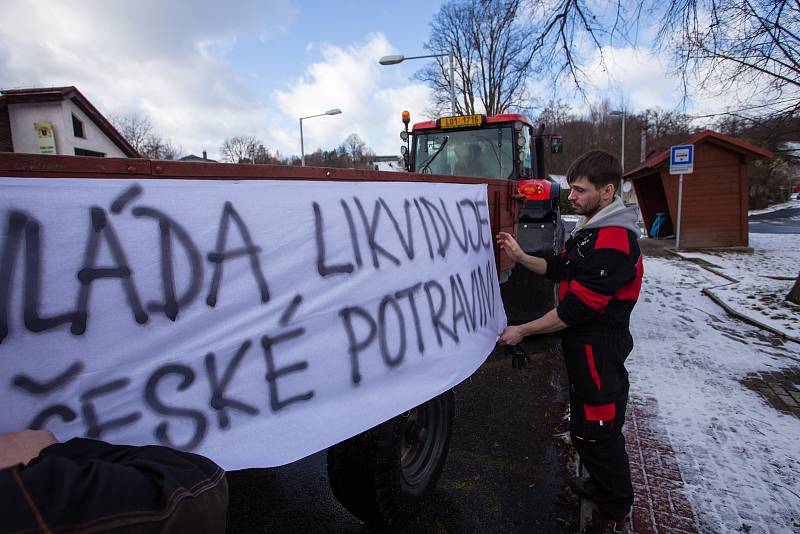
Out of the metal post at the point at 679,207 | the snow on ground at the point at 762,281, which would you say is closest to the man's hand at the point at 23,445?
the snow on ground at the point at 762,281

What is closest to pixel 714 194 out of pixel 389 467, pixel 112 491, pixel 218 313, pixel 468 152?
pixel 468 152

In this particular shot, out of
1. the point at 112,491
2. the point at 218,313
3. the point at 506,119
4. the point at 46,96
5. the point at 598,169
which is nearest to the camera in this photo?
the point at 112,491

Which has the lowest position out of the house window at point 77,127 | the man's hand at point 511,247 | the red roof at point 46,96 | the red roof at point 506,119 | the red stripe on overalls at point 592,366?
the red stripe on overalls at point 592,366

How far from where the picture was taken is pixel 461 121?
7.21 meters

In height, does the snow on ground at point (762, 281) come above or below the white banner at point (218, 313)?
below

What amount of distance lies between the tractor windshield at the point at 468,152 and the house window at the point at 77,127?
1047 inches

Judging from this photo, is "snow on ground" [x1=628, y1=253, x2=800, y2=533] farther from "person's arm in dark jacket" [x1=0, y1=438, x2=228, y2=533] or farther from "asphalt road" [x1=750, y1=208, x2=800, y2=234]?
"asphalt road" [x1=750, y1=208, x2=800, y2=234]

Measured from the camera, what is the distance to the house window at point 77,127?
1003 inches

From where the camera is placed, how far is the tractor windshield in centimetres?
704

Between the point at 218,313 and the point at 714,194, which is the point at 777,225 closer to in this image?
the point at 714,194

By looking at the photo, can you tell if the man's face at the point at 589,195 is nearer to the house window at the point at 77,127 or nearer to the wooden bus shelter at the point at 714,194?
the wooden bus shelter at the point at 714,194

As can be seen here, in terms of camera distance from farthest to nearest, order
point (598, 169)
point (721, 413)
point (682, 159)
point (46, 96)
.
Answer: point (46, 96)
point (682, 159)
point (721, 413)
point (598, 169)

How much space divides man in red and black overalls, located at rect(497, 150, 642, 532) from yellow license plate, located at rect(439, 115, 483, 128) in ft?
16.1

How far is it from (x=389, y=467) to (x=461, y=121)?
20.1 feet
